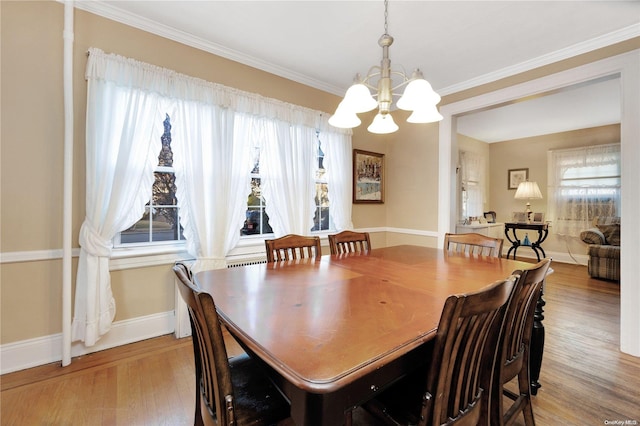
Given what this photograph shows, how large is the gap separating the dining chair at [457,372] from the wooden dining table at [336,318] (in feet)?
0.27

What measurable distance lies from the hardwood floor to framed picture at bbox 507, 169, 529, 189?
14.9 feet

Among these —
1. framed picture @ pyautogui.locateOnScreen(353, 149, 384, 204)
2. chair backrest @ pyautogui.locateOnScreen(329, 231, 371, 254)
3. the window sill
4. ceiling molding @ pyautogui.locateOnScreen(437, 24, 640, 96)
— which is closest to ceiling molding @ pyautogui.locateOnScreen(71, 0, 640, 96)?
ceiling molding @ pyautogui.locateOnScreen(437, 24, 640, 96)

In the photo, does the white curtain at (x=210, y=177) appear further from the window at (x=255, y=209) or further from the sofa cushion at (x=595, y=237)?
the sofa cushion at (x=595, y=237)

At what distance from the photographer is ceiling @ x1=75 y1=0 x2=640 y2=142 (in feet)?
6.69

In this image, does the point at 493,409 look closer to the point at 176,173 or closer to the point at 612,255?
the point at 176,173

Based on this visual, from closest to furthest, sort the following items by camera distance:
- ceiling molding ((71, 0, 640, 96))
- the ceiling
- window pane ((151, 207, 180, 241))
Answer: the ceiling
ceiling molding ((71, 0, 640, 96))
window pane ((151, 207, 180, 241))

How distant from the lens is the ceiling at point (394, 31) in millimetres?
2039

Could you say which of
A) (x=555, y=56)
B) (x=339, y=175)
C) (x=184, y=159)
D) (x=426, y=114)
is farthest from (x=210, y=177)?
(x=555, y=56)

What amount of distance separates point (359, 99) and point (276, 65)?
5.84 ft

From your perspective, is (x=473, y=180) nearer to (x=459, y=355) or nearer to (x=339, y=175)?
(x=339, y=175)

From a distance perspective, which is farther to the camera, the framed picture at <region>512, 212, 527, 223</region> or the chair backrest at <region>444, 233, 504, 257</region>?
the framed picture at <region>512, 212, 527, 223</region>

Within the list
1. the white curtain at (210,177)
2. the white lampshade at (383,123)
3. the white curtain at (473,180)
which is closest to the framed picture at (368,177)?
the white curtain at (210,177)

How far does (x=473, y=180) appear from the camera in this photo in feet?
20.5

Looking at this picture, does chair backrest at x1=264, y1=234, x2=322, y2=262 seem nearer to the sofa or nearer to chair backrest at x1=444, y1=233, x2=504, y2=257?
chair backrest at x1=444, y1=233, x2=504, y2=257
